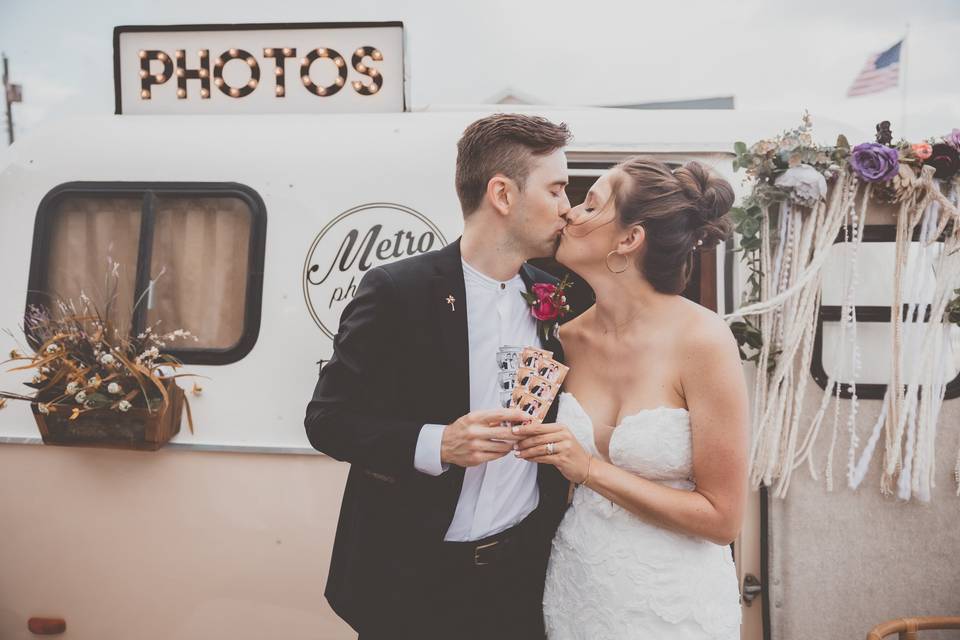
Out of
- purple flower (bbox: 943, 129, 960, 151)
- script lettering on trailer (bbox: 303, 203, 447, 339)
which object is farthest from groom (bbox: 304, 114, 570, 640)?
purple flower (bbox: 943, 129, 960, 151)

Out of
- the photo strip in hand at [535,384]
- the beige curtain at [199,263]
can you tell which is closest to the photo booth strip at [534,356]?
the photo strip in hand at [535,384]

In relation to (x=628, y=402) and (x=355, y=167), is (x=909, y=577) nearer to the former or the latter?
(x=628, y=402)

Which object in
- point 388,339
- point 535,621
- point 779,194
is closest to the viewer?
point 388,339

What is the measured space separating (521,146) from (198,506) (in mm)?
2249

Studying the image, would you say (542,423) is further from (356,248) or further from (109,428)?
(109,428)

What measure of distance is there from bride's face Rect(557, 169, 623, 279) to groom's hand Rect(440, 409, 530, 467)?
0.69 m

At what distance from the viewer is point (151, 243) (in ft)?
9.76

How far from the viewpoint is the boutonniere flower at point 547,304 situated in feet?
6.81

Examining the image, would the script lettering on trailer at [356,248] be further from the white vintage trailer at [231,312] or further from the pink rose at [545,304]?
the pink rose at [545,304]

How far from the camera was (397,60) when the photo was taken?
303 cm

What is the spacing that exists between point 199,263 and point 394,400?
5.30 ft

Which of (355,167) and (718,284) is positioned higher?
(355,167)

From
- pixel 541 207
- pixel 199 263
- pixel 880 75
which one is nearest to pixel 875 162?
pixel 541 207

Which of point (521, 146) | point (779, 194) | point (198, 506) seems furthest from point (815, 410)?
point (198, 506)
